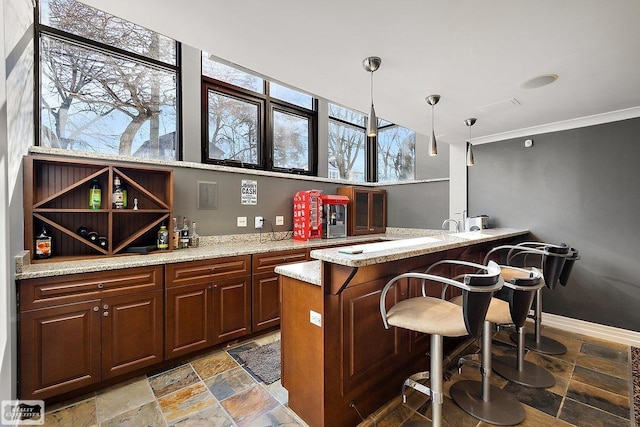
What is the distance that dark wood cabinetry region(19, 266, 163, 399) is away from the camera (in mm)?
1753

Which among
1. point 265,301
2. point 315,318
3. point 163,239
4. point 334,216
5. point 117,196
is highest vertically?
point 117,196

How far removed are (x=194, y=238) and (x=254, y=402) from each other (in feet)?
5.59

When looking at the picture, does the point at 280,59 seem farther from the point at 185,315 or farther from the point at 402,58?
the point at 185,315

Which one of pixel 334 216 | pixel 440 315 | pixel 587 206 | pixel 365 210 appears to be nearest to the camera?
pixel 440 315

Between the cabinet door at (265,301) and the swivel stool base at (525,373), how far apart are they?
2057 mm

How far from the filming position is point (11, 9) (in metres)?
1.62

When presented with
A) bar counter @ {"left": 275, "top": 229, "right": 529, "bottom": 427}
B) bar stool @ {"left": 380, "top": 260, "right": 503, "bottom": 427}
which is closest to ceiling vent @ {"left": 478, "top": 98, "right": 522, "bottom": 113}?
bar counter @ {"left": 275, "top": 229, "right": 529, "bottom": 427}

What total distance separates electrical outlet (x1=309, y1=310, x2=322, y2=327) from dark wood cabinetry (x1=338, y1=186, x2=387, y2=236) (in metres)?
2.80

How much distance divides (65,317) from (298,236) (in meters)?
2.46

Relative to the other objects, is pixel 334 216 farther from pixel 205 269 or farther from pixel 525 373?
pixel 525 373

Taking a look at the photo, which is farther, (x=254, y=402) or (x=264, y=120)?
(x=264, y=120)

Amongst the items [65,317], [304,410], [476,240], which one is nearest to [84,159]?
[65,317]

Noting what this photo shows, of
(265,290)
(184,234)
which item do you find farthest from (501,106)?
(184,234)

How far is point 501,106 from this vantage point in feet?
8.77
